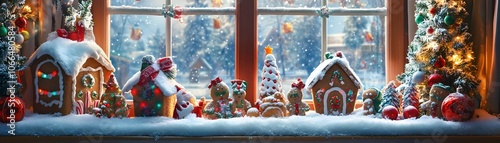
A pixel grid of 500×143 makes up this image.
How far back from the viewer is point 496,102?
2705mm

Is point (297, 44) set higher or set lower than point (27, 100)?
higher

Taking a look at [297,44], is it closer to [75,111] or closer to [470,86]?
[470,86]

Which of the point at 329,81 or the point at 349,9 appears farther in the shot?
the point at 349,9

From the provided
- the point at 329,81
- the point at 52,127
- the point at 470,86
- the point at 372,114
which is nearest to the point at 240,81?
the point at 329,81

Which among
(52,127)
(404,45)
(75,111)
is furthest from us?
(404,45)

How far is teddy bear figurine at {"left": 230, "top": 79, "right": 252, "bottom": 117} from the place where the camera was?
108 inches

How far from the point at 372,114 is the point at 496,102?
1.76 ft

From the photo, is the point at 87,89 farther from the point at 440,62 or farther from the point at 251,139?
the point at 440,62

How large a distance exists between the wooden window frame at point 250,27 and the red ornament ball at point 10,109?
566 millimetres

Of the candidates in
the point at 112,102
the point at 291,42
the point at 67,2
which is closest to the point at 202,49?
the point at 291,42

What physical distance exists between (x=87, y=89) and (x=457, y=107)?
63.7 inches

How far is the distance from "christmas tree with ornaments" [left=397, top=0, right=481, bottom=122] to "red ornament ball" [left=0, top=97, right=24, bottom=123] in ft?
5.49

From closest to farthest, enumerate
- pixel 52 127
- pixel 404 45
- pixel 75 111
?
pixel 52 127
pixel 75 111
pixel 404 45

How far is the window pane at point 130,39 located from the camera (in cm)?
304
